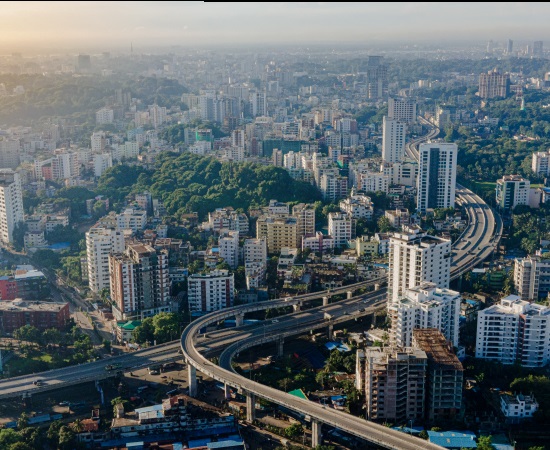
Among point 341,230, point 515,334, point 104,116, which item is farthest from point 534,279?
point 104,116

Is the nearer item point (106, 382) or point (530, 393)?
point (530, 393)

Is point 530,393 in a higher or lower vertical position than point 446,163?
lower

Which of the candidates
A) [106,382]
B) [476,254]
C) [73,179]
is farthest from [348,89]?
[106,382]

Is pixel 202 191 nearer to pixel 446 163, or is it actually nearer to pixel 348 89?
pixel 446 163

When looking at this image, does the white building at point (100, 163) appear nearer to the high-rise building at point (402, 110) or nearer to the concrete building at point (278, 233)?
the concrete building at point (278, 233)

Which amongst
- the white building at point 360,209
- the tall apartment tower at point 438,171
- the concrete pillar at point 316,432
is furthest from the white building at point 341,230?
the concrete pillar at point 316,432
